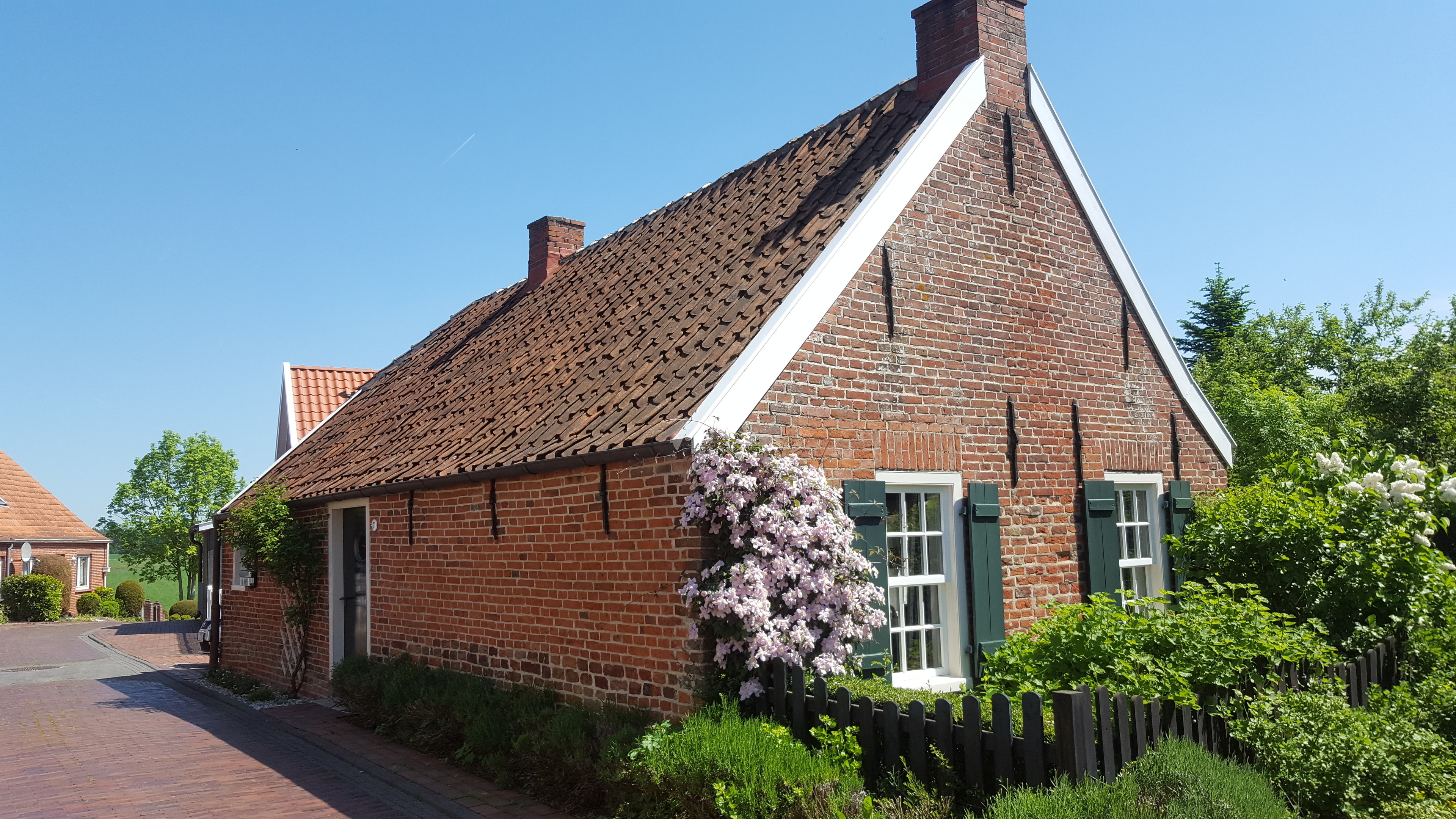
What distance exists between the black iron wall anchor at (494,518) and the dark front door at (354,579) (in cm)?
383

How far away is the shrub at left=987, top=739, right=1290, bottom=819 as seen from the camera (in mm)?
4523

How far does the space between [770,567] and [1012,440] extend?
3.33m

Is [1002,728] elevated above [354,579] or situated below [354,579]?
below

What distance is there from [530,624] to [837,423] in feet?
10.2

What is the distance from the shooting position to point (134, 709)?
12430mm

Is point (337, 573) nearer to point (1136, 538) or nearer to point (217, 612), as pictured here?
point (217, 612)

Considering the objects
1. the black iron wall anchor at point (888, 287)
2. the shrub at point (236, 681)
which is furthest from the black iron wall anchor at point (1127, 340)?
the shrub at point (236, 681)

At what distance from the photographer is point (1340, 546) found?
792 centimetres

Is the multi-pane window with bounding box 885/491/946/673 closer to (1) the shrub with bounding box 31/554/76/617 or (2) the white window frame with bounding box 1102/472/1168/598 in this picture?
(2) the white window frame with bounding box 1102/472/1168/598

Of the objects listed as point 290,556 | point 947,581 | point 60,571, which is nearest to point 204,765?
point 290,556

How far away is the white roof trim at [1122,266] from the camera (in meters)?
9.50

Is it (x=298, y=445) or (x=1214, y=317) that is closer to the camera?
(x=298, y=445)

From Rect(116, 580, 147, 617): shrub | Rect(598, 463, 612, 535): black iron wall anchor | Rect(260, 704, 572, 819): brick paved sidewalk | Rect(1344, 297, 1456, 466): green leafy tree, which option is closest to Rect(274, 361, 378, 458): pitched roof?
Rect(260, 704, 572, 819): brick paved sidewalk

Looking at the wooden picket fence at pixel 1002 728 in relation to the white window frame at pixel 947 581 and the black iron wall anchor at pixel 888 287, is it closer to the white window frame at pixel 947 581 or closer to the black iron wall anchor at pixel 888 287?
the white window frame at pixel 947 581
